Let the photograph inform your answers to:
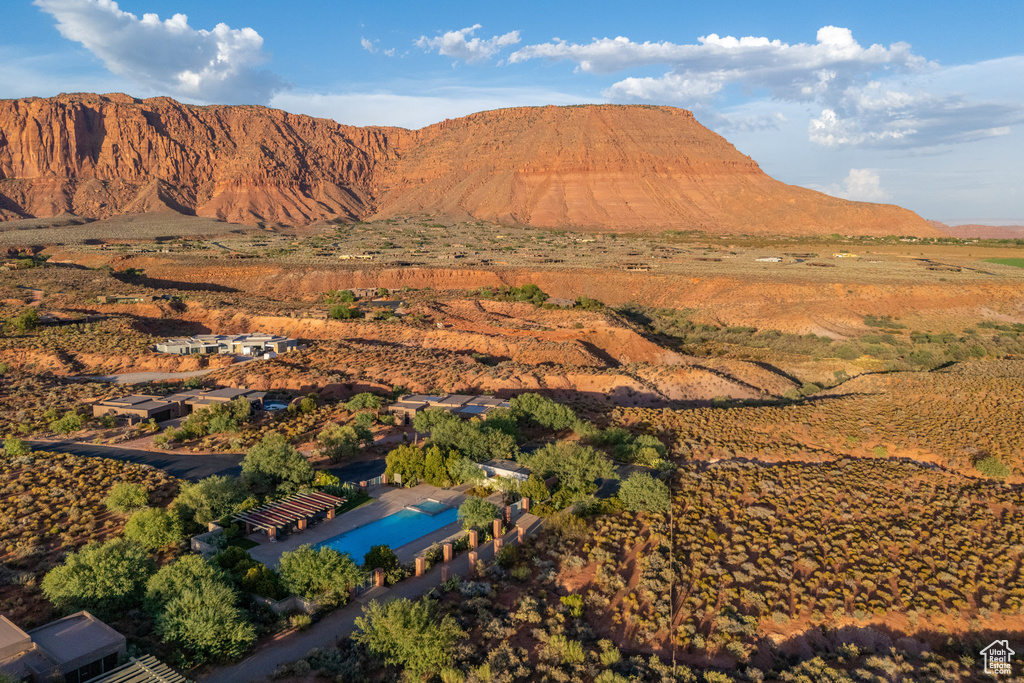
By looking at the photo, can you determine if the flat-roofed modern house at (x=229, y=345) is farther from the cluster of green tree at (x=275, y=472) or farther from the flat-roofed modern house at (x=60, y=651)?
the flat-roofed modern house at (x=60, y=651)

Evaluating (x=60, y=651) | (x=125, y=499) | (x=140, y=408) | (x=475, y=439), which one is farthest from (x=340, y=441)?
(x=60, y=651)

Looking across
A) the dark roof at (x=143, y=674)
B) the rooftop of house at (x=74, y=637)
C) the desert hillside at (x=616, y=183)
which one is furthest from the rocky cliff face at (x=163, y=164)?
the dark roof at (x=143, y=674)

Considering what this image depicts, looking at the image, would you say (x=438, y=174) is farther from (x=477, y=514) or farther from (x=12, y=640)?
(x=12, y=640)

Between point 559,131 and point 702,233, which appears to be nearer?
point 702,233

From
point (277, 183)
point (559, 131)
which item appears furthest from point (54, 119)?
point (559, 131)

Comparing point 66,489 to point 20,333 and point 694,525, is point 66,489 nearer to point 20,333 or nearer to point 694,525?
point 694,525

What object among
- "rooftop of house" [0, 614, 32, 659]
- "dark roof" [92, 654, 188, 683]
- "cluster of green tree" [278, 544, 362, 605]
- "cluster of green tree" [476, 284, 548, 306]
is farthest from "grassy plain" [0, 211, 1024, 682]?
"dark roof" [92, 654, 188, 683]

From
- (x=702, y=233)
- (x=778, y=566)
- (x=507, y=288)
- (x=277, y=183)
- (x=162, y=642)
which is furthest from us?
(x=277, y=183)

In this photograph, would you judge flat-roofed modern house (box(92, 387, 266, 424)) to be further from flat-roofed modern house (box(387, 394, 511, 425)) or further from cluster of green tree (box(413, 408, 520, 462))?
cluster of green tree (box(413, 408, 520, 462))
